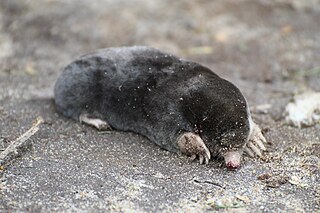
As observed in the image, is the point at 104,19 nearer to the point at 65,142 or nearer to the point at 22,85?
the point at 22,85

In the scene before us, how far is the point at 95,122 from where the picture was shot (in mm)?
3285

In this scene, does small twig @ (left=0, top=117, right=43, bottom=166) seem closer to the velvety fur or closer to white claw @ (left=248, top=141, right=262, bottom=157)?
the velvety fur

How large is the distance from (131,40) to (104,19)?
1.29ft

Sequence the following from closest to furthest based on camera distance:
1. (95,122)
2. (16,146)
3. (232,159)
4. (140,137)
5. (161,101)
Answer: (232,159) < (16,146) < (161,101) < (140,137) < (95,122)

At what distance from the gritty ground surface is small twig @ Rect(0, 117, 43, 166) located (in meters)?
Result: 0.04

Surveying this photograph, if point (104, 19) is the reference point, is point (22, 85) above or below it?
below

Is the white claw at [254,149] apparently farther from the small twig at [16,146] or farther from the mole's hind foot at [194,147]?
the small twig at [16,146]

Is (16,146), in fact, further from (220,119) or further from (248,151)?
(248,151)

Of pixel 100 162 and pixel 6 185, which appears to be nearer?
pixel 6 185

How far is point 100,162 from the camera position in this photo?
282 centimetres

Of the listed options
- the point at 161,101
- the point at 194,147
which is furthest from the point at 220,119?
the point at 161,101

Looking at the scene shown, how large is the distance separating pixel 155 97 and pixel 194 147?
1.36 ft

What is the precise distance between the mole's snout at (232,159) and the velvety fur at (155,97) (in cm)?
4

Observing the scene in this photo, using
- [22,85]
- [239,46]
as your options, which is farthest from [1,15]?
[239,46]
